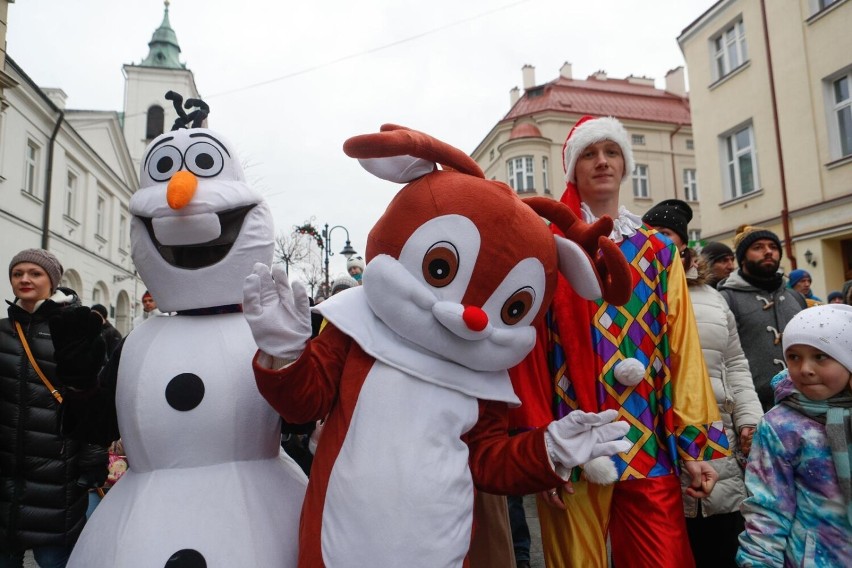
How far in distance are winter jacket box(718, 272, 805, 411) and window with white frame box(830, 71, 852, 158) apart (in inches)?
370

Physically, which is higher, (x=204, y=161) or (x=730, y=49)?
(x=730, y=49)

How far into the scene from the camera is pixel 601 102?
96.3 feet

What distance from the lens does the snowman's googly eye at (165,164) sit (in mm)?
2158

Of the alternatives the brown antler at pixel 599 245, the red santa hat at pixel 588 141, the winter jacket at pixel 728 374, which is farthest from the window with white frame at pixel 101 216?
the brown antler at pixel 599 245

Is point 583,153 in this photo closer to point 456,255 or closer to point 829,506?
point 456,255

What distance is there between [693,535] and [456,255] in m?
2.30

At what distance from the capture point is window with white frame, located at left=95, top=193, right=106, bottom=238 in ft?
73.7

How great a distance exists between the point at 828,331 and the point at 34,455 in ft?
11.8

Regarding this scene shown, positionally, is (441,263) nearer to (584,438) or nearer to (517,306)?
(517,306)

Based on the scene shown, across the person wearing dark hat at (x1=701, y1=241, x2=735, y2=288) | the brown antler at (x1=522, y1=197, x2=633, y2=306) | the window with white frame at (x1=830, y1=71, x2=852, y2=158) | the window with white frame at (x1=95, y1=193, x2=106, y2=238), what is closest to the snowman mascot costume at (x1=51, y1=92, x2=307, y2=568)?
the brown antler at (x1=522, y1=197, x2=633, y2=306)

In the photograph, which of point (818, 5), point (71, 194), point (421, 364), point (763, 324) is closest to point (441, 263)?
point (421, 364)

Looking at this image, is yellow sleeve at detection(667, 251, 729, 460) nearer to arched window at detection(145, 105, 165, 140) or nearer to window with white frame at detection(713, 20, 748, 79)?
window with white frame at detection(713, 20, 748, 79)

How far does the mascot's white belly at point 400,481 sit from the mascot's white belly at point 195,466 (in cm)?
38

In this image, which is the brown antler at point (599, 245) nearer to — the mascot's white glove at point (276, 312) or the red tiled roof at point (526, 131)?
the mascot's white glove at point (276, 312)
